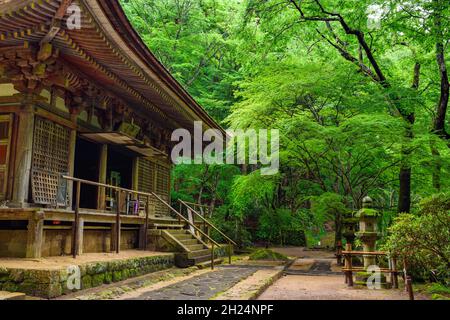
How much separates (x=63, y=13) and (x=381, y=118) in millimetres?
8566

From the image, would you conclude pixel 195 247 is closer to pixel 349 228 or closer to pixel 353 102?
pixel 349 228

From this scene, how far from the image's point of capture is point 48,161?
943cm

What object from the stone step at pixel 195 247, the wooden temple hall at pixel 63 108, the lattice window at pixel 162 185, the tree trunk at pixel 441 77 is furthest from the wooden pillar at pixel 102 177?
the tree trunk at pixel 441 77

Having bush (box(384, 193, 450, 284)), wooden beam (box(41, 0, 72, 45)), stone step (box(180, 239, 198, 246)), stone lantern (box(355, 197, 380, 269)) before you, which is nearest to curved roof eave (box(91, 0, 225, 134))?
wooden beam (box(41, 0, 72, 45))

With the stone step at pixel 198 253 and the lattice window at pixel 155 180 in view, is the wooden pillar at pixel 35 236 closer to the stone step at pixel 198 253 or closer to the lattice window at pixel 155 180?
the stone step at pixel 198 253

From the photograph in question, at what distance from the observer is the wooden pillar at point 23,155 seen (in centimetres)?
846

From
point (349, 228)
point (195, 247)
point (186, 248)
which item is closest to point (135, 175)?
point (195, 247)

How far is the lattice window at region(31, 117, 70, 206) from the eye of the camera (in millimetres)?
8867

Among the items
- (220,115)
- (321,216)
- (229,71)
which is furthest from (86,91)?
(229,71)

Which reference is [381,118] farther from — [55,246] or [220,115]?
[220,115]

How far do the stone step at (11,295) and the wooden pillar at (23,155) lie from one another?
259 cm

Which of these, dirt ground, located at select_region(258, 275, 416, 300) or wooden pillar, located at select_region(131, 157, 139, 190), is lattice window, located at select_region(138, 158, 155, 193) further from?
dirt ground, located at select_region(258, 275, 416, 300)

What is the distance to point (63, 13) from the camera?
6699 mm

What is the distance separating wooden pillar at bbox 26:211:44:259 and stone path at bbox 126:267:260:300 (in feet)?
7.55
